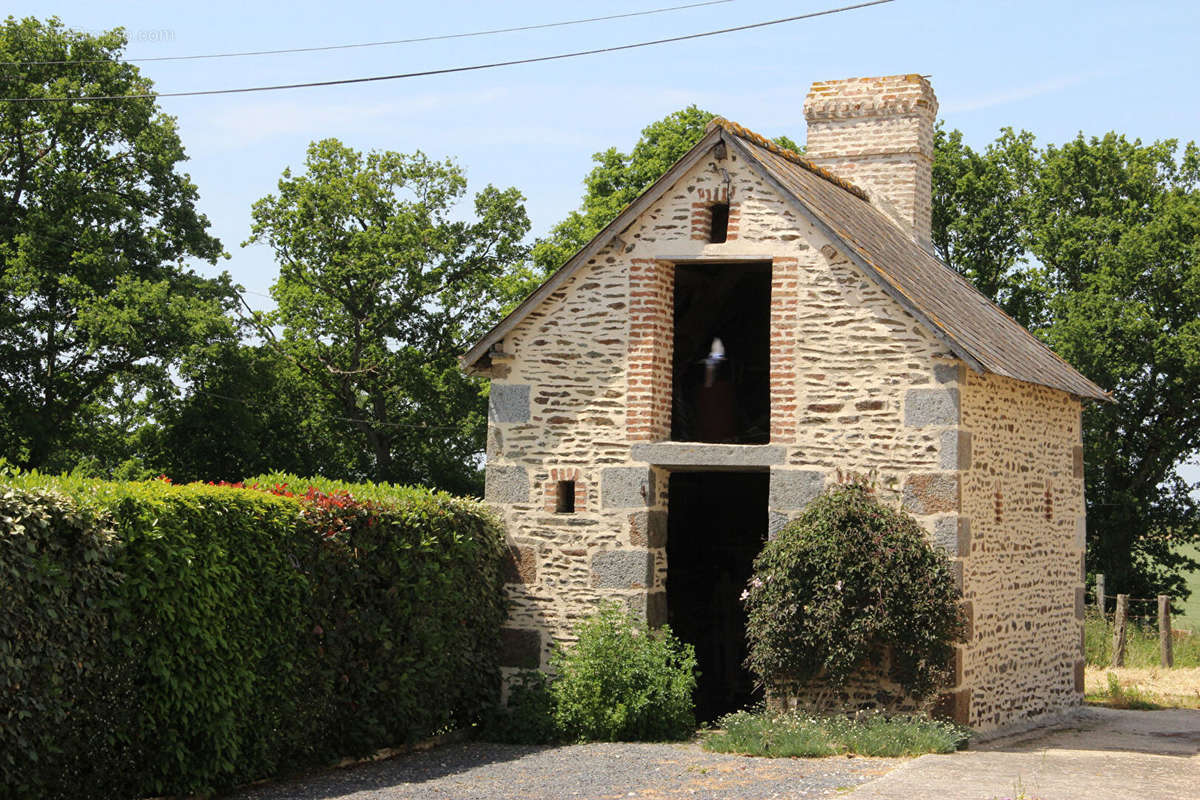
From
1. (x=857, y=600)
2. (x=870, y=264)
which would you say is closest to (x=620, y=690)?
(x=857, y=600)

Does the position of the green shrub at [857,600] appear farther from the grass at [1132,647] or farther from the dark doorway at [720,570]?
the grass at [1132,647]

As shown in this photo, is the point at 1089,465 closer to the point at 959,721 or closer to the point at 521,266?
the point at 521,266

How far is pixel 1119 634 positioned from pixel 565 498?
1008 centimetres

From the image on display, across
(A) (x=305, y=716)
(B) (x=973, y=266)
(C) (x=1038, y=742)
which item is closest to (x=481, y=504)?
(A) (x=305, y=716)

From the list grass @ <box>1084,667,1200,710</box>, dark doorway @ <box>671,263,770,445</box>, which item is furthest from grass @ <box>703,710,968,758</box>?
grass @ <box>1084,667,1200,710</box>

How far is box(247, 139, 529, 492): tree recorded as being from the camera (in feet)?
104

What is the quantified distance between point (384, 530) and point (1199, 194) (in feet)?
79.0

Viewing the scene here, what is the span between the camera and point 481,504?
39.8ft

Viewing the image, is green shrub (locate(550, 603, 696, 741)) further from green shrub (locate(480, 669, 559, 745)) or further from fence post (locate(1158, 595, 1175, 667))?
fence post (locate(1158, 595, 1175, 667))

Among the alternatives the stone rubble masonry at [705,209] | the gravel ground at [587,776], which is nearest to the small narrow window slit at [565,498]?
the gravel ground at [587,776]

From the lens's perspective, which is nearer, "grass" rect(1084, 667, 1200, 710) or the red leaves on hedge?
the red leaves on hedge

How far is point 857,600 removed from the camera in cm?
1106

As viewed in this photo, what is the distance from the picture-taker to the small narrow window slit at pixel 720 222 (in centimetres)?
1237

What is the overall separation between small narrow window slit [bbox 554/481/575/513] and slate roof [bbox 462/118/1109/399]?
4.85 feet
